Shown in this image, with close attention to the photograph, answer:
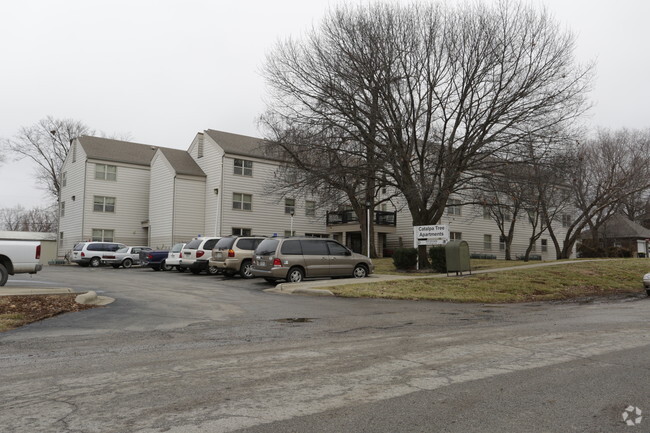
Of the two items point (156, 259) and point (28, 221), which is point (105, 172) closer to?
point (156, 259)

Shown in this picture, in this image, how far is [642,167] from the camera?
37.9 metres

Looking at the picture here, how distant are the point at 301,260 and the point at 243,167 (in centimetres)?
2183

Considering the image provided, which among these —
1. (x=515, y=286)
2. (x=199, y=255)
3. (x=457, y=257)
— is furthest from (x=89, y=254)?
(x=515, y=286)

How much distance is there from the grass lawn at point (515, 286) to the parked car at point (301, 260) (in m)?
2.37

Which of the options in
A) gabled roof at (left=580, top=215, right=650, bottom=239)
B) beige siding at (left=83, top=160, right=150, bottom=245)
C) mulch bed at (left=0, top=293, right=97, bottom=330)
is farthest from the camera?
gabled roof at (left=580, top=215, right=650, bottom=239)

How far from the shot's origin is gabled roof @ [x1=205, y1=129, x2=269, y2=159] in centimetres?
3881

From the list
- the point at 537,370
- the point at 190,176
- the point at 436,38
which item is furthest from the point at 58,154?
the point at 537,370

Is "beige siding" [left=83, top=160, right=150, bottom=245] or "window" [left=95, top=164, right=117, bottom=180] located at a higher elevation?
"window" [left=95, top=164, right=117, bottom=180]

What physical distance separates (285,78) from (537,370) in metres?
19.6

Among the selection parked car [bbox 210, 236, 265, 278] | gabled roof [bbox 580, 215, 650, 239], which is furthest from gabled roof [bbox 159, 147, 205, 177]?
gabled roof [bbox 580, 215, 650, 239]

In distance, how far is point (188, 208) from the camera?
3900cm

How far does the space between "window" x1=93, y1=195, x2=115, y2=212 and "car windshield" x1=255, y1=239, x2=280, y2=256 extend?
25.4m

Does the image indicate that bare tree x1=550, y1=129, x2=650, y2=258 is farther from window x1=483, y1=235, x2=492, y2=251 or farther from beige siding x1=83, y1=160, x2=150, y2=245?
beige siding x1=83, y1=160, x2=150, y2=245

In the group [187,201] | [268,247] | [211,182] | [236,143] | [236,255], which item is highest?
[236,143]
